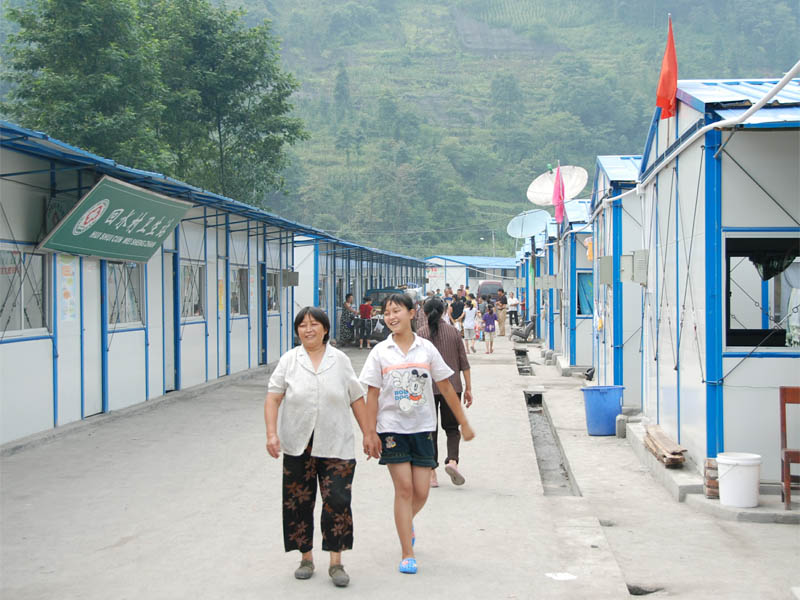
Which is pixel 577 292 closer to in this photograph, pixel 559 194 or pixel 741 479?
pixel 559 194

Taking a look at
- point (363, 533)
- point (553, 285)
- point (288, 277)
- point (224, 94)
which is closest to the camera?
point (363, 533)

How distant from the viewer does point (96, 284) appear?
11.3 metres

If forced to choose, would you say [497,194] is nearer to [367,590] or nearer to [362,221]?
[362,221]

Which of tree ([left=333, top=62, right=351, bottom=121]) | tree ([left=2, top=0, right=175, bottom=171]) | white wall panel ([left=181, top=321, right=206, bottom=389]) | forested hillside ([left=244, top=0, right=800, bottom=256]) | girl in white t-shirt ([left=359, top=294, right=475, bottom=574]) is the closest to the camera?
girl in white t-shirt ([left=359, top=294, right=475, bottom=574])

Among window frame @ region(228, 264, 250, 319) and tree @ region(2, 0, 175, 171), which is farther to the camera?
tree @ region(2, 0, 175, 171)

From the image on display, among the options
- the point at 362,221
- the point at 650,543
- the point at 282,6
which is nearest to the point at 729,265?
the point at 650,543

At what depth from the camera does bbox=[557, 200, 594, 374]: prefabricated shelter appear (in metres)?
17.3

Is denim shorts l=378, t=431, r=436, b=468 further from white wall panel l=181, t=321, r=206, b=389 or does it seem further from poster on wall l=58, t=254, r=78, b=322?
white wall panel l=181, t=321, r=206, b=389

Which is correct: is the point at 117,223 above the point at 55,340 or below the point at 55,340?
above

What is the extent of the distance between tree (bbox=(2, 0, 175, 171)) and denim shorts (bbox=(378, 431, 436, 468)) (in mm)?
19986

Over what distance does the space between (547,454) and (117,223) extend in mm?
6134

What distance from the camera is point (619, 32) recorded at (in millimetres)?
147250

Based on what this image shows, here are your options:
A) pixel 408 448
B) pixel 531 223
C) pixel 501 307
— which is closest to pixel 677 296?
pixel 408 448

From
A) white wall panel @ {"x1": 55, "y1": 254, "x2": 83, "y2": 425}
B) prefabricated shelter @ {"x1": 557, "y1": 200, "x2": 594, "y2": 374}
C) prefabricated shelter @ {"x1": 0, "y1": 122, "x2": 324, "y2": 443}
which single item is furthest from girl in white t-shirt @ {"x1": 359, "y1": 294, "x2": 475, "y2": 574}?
prefabricated shelter @ {"x1": 557, "y1": 200, "x2": 594, "y2": 374}
